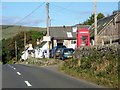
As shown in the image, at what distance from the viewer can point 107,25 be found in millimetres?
63562

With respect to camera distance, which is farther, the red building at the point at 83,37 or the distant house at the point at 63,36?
the distant house at the point at 63,36

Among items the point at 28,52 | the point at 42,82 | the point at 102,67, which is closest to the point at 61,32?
the point at 28,52

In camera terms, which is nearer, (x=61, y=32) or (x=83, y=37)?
(x=83, y=37)

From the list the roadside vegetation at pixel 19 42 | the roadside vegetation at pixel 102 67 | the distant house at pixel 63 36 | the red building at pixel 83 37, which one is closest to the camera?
the roadside vegetation at pixel 102 67

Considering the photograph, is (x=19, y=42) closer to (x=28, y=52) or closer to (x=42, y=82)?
(x=28, y=52)

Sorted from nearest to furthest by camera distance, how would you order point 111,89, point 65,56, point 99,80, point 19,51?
point 111,89 → point 99,80 → point 65,56 → point 19,51

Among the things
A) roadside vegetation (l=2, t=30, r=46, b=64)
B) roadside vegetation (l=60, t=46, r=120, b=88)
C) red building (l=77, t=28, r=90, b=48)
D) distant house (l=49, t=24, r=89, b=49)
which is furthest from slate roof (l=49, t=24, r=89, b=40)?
roadside vegetation (l=60, t=46, r=120, b=88)

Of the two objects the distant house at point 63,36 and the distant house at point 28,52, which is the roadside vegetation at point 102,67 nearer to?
the distant house at point 63,36

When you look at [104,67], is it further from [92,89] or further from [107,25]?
[107,25]

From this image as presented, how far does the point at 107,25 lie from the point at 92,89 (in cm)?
4987

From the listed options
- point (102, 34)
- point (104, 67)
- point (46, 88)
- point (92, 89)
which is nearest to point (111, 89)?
point (92, 89)

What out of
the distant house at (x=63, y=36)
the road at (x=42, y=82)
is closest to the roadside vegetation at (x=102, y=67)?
the road at (x=42, y=82)

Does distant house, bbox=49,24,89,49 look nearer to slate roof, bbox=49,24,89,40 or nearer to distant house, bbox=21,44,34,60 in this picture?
slate roof, bbox=49,24,89,40

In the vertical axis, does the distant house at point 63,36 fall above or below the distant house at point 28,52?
above
